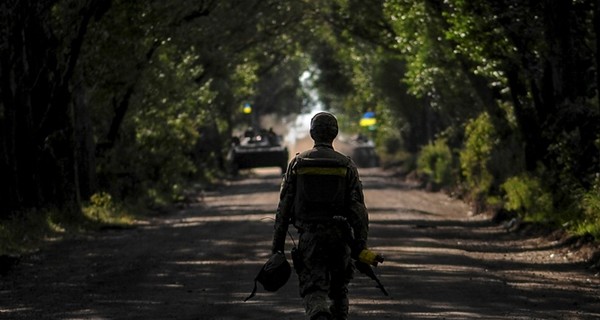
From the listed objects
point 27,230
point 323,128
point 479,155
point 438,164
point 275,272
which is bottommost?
point 27,230

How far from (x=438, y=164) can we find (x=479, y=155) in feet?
37.0

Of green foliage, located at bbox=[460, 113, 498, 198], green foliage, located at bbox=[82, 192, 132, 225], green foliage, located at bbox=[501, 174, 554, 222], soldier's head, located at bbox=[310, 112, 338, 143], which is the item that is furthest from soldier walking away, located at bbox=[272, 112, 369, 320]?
green foliage, located at bbox=[460, 113, 498, 198]

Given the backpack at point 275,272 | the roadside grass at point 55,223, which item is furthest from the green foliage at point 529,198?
the backpack at point 275,272

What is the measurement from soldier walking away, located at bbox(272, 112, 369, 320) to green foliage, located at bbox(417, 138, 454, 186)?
105 ft

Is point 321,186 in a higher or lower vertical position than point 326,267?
higher

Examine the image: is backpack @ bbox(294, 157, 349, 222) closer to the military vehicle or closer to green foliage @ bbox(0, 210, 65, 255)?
green foliage @ bbox(0, 210, 65, 255)

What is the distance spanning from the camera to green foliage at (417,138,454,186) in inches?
1763

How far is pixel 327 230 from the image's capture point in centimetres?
1082

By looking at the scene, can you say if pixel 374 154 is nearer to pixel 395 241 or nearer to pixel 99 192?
pixel 99 192

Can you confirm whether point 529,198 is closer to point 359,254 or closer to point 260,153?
point 359,254

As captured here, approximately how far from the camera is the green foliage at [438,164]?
4478 centimetres

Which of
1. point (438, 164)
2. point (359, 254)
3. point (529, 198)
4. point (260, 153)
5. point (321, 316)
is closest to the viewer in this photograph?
point (321, 316)

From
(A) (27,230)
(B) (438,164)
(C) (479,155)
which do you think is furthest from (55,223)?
(B) (438,164)

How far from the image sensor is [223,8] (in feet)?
156
